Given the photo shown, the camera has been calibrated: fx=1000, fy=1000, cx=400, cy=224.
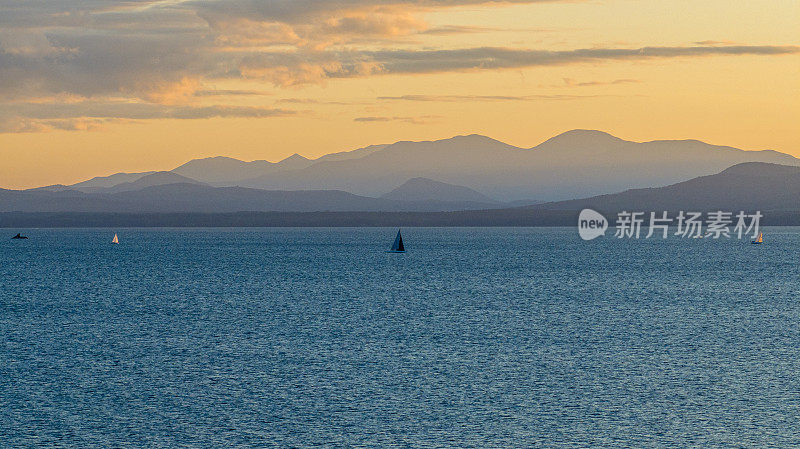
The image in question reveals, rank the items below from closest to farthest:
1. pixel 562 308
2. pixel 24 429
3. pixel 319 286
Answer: pixel 24 429
pixel 562 308
pixel 319 286

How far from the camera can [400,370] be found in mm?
30891

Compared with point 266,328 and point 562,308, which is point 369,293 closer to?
point 562,308

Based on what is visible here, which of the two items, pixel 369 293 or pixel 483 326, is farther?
pixel 369 293

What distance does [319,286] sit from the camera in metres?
77.4

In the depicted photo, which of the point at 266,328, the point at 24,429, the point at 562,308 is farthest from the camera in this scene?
the point at 562,308

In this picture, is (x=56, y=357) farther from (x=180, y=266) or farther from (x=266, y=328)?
(x=180, y=266)

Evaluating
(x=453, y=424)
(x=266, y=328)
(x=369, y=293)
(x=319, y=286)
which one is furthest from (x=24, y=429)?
(x=319, y=286)

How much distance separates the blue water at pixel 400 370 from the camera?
21.7m

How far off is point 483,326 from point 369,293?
959 inches

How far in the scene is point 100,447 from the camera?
20234 millimetres

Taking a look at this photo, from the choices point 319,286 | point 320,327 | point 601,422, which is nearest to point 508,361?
point 601,422

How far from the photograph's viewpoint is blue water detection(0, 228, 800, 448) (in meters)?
21.7

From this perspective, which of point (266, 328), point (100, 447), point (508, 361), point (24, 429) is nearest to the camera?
point (100, 447)

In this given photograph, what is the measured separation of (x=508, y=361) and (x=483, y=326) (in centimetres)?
1250
